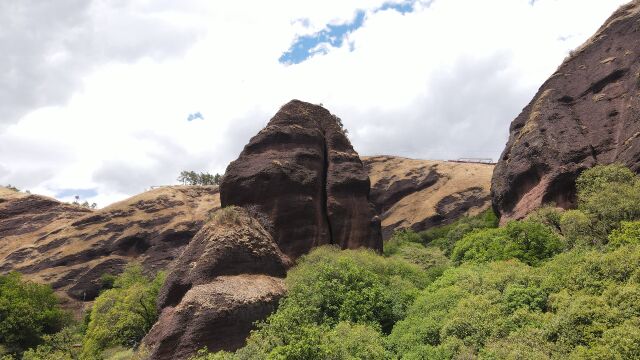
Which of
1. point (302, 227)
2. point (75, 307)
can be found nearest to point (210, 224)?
point (302, 227)

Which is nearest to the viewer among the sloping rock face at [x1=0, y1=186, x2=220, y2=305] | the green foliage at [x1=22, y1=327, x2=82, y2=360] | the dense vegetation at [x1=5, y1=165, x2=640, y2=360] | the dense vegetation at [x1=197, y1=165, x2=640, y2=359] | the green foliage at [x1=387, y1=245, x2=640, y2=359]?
the green foliage at [x1=387, y1=245, x2=640, y2=359]

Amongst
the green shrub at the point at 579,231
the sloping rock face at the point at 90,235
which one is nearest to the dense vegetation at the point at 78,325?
the sloping rock face at the point at 90,235

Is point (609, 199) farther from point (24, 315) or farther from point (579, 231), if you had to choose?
point (24, 315)

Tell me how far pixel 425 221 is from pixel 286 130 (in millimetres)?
46987

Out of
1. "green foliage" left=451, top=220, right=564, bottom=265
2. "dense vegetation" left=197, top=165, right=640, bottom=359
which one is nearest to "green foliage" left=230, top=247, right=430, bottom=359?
"dense vegetation" left=197, top=165, right=640, bottom=359

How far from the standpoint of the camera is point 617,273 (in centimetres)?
2128

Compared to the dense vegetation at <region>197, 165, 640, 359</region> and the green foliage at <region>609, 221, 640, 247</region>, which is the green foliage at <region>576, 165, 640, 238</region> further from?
the green foliage at <region>609, 221, 640, 247</region>

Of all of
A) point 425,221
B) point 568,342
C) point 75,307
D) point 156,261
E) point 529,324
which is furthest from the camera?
point 425,221

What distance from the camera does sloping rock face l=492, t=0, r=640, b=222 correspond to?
130 ft

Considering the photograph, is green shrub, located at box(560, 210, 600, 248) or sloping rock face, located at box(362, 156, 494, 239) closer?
green shrub, located at box(560, 210, 600, 248)

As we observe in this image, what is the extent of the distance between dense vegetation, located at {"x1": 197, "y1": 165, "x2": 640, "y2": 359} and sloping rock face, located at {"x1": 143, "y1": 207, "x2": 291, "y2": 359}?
137 centimetres

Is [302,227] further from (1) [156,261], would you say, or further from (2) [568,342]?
(1) [156,261]

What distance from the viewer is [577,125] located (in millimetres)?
42719

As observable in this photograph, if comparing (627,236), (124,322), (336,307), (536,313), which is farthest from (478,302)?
(124,322)
